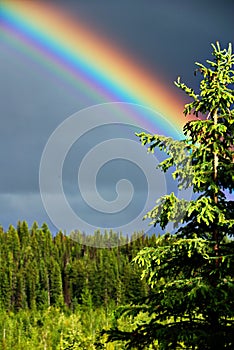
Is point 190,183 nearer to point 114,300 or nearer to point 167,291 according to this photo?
point 167,291

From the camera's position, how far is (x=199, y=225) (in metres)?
9.15

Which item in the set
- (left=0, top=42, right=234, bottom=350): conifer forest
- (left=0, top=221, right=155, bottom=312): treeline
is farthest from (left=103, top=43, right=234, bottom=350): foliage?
(left=0, top=221, right=155, bottom=312): treeline

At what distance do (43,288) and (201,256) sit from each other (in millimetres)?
111810

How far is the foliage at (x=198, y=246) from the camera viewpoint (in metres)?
8.36

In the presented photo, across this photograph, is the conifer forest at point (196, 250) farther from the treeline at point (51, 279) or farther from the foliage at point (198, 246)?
the treeline at point (51, 279)

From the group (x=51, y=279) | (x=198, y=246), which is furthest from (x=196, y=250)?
(x=51, y=279)

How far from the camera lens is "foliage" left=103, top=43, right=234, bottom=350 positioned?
8.36 m

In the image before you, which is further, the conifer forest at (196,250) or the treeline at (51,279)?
the treeline at (51,279)

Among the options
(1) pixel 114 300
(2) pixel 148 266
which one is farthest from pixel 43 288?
(2) pixel 148 266

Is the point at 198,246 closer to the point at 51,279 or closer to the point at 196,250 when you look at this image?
the point at 196,250

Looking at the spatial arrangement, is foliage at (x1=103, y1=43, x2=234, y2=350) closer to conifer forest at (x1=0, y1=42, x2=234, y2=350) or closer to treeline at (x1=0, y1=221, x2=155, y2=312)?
conifer forest at (x1=0, y1=42, x2=234, y2=350)

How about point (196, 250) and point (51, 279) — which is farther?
point (51, 279)

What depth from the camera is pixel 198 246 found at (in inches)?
336

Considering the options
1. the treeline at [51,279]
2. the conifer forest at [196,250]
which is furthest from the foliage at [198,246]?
the treeline at [51,279]
